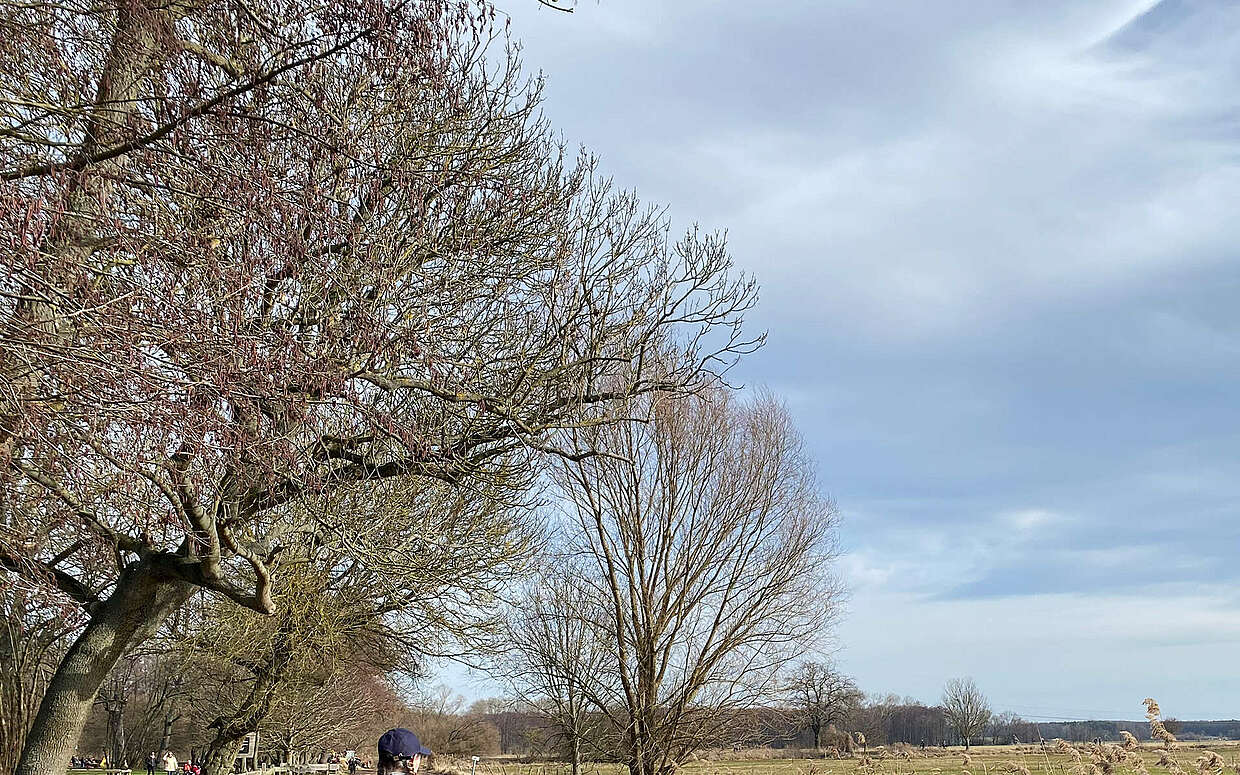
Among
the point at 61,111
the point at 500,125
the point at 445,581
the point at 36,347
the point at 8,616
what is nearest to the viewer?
the point at 36,347

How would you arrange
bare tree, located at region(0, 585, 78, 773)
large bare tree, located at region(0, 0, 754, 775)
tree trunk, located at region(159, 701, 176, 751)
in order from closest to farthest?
large bare tree, located at region(0, 0, 754, 775)
bare tree, located at region(0, 585, 78, 773)
tree trunk, located at region(159, 701, 176, 751)

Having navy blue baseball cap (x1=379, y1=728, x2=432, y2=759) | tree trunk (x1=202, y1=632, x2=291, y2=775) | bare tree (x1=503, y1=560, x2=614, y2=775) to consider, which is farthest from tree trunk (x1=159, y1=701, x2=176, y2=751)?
navy blue baseball cap (x1=379, y1=728, x2=432, y2=759)

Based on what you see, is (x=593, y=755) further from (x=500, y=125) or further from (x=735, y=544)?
(x=500, y=125)

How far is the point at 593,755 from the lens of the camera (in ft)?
59.2

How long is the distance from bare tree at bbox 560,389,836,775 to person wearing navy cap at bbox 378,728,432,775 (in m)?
10.4

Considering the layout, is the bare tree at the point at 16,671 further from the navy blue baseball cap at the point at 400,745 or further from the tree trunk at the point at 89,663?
the navy blue baseball cap at the point at 400,745

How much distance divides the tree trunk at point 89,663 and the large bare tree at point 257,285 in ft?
0.07

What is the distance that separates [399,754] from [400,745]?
49mm

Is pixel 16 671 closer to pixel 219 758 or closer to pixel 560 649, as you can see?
pixel 560 649

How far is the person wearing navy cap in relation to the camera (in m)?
4.34

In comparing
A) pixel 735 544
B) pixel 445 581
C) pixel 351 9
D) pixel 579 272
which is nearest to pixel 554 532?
pixel 735 544

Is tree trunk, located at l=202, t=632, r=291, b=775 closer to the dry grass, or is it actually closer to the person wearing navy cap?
the dry grass

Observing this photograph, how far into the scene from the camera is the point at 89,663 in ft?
25.0

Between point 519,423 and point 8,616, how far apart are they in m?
5.41
